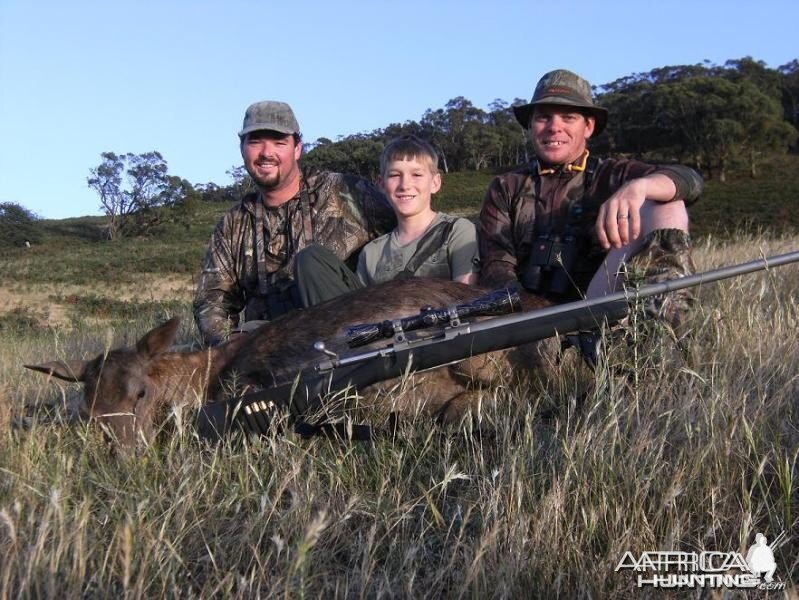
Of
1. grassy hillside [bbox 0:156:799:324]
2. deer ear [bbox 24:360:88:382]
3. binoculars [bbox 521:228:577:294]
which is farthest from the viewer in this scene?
grassy hillside [bbox 0:156:799:324]

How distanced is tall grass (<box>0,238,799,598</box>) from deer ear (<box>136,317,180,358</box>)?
0.98 m

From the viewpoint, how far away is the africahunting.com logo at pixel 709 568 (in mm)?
2278

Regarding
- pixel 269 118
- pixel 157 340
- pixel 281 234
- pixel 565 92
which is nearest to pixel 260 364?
pixel 157 340

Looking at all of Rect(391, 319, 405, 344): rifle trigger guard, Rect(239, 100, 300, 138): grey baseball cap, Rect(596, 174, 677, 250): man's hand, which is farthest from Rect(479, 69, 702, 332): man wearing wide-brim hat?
Rect(239, 100, 300, 138): grey baseball cap

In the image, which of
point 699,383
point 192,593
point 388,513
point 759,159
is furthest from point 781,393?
point 759,159

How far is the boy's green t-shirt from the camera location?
245 inches

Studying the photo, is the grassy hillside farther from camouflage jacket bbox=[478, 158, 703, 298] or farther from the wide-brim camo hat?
camouflage jacket bbox=[478, 158, 703, 298]

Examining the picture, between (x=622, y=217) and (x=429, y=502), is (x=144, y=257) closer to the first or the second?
(x=622, y=217)

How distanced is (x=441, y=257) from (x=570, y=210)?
1.14m

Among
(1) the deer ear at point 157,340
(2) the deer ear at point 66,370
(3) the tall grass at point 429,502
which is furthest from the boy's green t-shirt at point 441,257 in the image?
(2) the deer ear at point 66,370

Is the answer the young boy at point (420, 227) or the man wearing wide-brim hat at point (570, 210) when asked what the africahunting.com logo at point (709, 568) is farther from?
the young boy at point (420, 227)

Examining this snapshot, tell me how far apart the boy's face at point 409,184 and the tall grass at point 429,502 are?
272cm

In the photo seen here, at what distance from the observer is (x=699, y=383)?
3.65 m

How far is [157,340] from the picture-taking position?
4793 mm
